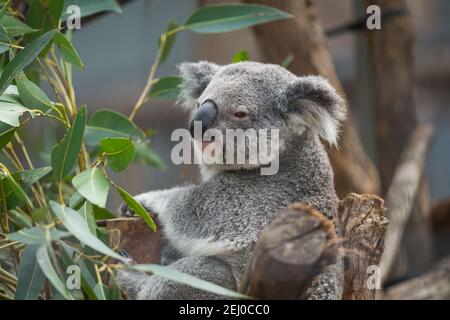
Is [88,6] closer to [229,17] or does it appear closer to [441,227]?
[229,17]

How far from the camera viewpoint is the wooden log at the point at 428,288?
153 inches

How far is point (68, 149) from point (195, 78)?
38.2 inches

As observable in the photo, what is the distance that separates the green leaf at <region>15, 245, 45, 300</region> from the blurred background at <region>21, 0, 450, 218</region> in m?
3.13

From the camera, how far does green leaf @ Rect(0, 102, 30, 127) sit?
2.15 metres

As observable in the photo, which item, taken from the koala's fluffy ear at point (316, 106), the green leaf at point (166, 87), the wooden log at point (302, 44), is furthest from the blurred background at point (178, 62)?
the koala's fluffy ear at point (316, 106)

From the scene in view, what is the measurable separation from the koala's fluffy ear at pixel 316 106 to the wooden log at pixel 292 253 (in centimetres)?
83

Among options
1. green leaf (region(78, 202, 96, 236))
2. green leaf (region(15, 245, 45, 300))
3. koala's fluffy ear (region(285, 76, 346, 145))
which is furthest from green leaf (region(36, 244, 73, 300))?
koala's fluffy ear (region(285, 76, 346, 145))

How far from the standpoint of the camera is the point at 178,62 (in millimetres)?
5492

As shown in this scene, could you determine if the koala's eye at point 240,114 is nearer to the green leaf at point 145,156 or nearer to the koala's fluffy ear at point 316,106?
the koala's fluffy ear at point 316,106

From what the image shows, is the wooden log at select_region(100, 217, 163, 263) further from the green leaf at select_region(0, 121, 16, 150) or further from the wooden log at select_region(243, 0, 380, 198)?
the wooden log at select_region(243, 0, 380, 198)

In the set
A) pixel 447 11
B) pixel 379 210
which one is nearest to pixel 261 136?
pixel 379 210

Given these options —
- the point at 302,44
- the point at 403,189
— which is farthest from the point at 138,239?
the point at 403,189

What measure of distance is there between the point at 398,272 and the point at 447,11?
255 centimetres
